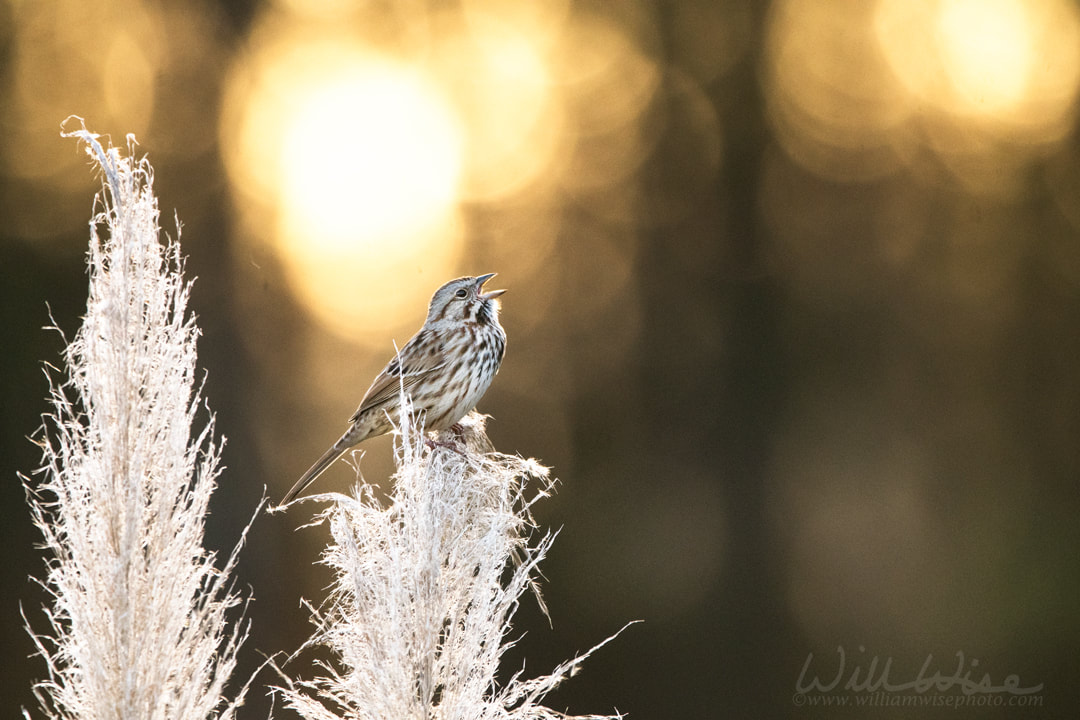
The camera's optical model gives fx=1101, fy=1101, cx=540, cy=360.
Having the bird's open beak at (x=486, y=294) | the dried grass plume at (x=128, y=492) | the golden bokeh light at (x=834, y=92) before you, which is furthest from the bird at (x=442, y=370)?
the golden bokeh light at (x=834, y=92)

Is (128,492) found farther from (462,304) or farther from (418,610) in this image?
(462,304)

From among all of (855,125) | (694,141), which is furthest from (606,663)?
(855,125)

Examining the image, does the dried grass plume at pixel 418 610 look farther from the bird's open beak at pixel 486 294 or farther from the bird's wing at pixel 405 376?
the bird's open beak at pixel 486 294

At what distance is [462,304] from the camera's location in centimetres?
504

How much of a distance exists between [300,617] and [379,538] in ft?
23.4

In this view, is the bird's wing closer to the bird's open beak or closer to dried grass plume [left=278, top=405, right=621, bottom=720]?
the bird's open beak

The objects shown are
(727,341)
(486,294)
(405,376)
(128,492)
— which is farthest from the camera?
(727,341)

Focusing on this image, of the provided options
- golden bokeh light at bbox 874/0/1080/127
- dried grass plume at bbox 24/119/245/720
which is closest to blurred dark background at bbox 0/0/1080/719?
golden bokeh light at bbox 874/0/1080/127

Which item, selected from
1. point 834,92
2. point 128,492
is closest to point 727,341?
point 834,92

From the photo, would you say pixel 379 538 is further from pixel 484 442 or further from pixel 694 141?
pixel 694 141

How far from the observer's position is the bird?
4.59m

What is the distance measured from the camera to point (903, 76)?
1188 centimetres

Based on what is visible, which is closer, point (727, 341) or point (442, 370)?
point (442, 370)

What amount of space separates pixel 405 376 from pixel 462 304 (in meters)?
0.55
